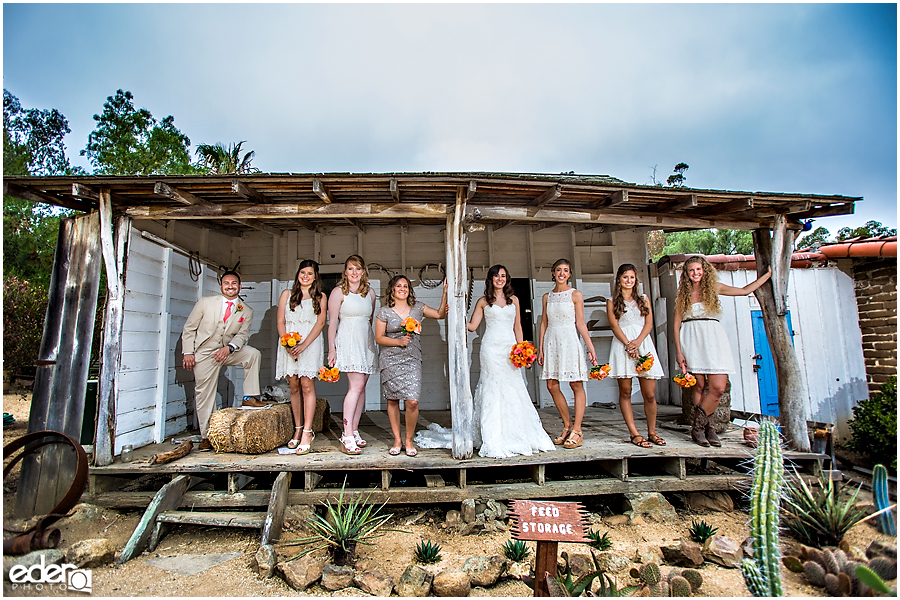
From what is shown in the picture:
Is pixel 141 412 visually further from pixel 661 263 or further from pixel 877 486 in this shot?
pixel 661 263

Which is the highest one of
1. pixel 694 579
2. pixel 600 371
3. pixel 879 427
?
pixel 600 371

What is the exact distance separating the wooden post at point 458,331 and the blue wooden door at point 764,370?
200 inches

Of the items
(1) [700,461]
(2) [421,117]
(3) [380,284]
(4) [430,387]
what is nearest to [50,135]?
(2) [421,117]

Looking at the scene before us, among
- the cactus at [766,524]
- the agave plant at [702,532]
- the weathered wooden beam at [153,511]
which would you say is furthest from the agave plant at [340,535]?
the agave plant at [702,532]

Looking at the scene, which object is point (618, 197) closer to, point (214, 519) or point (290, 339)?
point (290, 339)

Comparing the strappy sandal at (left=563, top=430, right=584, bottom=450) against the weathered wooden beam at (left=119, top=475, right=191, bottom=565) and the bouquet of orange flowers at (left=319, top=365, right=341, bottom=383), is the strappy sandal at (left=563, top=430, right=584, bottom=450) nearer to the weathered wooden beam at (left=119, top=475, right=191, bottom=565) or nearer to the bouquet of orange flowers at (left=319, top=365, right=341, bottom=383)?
the bouquet of orange flowers at (left=319, top=365, right=341, bottom=383)

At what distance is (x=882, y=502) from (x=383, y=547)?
4.29 meters

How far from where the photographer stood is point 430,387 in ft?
24.5

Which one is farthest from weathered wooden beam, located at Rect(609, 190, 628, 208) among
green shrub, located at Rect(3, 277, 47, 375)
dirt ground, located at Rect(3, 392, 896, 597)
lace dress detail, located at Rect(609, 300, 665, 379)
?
green shrub, located at Rect(3, 277, 47, 375)

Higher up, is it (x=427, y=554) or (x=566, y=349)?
(x=566, y=349)

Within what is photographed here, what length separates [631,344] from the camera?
4.70 meters

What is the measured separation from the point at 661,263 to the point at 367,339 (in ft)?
17.9

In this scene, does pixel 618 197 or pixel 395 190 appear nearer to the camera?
pixel 395 190

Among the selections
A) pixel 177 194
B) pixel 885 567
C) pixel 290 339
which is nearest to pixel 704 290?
pixel 885 567
